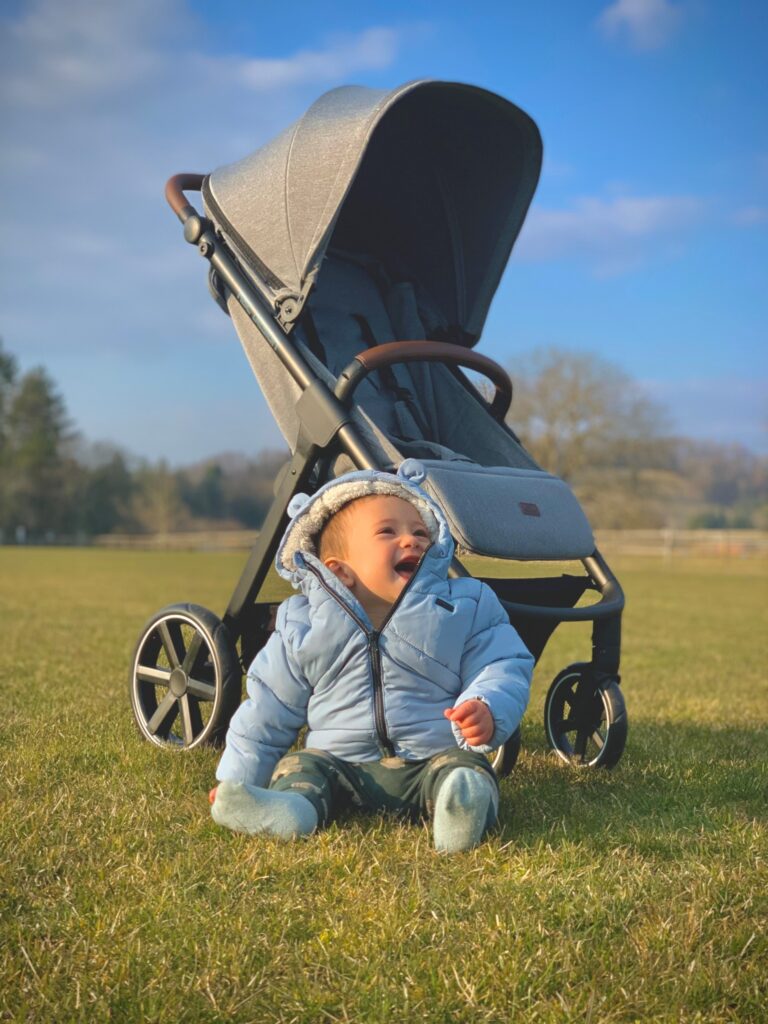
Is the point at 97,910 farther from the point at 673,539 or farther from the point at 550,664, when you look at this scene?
the point at 673,539

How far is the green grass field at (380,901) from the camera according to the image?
1.80m

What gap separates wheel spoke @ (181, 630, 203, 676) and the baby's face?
889 mm

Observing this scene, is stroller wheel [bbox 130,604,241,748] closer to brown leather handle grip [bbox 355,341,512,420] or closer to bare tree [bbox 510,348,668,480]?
brown leather handle grip [bbox 355,341,512,420]

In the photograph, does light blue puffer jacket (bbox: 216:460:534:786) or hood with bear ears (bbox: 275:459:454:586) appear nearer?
light blue puffer jacket (bbox: 216:460:534:786)

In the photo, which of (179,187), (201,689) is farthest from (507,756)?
(179,187)

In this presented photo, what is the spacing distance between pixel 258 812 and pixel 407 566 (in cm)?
80

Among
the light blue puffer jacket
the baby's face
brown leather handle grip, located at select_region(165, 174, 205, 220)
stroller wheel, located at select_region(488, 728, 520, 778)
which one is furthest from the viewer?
brown leather handle grip, located at select_region(165, 174, 205, 220)

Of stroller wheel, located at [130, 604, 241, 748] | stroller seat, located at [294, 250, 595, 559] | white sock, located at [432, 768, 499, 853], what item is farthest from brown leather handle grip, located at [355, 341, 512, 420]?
white sock, located at [432, 768, 499, 853]

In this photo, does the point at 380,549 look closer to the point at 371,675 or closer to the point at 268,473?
the point at 371,675

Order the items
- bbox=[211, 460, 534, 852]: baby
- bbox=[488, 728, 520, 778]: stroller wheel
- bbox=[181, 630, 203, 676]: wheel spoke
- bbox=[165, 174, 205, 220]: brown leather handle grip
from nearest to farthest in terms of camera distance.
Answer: bbox=[211, 460, 534, 852]: baby < bbox=[488, 728, 520, 778]: stroller wheel < bbox=[181, 630, 203, 676]: wheel spoke < bbox=[165, 174, 205, 220]: brown leather handle grip

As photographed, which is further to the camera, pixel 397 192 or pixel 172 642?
pixel 397 192

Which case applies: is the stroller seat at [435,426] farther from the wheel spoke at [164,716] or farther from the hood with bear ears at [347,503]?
the wheel spoke at [164,716]

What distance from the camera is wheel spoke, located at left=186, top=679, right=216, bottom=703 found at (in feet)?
12.0

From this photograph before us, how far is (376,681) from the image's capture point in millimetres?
2840
